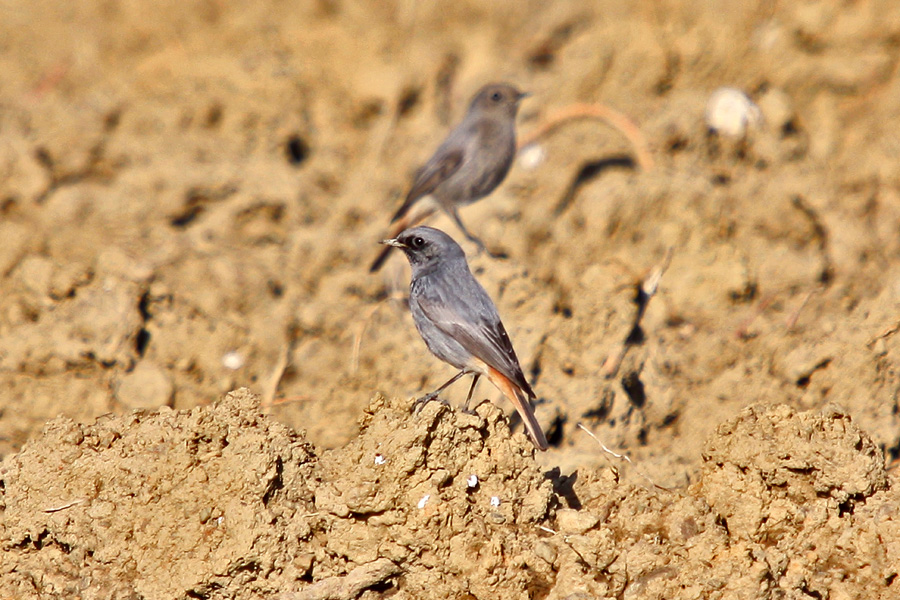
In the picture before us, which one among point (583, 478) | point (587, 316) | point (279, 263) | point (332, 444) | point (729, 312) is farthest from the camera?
point (279, 263)

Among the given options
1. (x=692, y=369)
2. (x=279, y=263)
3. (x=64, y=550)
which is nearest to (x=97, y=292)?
(x=279, y=263)

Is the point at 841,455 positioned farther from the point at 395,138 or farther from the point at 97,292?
the point at 395,138

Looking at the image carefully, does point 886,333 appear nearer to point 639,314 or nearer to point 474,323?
point 639,314

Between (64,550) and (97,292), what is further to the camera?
(97,292)

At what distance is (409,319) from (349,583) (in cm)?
275

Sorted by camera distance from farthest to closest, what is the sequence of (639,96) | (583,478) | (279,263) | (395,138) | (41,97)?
(41,97)
(395,138)
(639,96)
(279,263)
(583,478)

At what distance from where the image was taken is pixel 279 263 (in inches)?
295

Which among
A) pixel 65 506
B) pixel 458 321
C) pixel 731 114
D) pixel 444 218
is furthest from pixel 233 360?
pixel 731 114

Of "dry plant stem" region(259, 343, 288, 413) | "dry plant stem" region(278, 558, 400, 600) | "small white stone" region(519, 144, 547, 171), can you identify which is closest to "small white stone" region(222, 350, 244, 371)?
"dry plant stem" region(259, 343, 288, 413)

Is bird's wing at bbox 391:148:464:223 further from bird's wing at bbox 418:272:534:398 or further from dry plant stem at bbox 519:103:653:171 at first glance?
bird's wing at bbox 418:272:534:398

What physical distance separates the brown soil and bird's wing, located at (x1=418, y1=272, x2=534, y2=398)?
511 mm

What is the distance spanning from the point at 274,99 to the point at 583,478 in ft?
20.4

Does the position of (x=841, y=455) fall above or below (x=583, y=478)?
below

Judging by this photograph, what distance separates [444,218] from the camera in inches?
327
